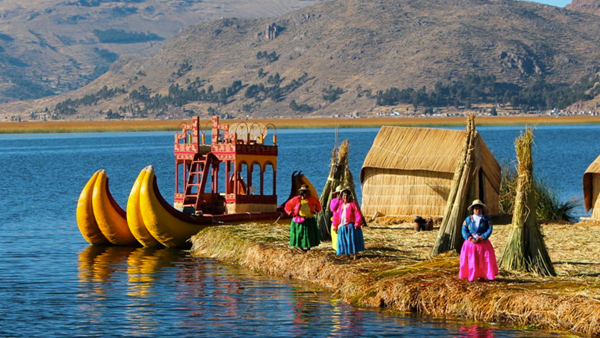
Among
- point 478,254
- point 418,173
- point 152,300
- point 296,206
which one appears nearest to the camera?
point 478,254

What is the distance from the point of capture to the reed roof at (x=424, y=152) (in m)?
25.4

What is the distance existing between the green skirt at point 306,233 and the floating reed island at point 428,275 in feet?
0.65

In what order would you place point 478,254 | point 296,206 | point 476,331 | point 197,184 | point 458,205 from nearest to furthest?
point 476,331, point 478,254, point 458,205, point 296,206, point 197,184

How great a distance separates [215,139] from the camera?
25547 mm

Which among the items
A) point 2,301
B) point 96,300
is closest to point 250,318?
point 96,300

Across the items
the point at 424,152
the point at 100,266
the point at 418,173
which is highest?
the point at 424,152

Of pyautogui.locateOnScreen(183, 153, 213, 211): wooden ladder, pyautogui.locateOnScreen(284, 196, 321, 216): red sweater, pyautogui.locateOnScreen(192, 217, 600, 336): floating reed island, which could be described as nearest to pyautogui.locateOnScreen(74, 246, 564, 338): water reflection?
pyautogui.locateOnScreen(192, 217, 600, 336): floating reed island

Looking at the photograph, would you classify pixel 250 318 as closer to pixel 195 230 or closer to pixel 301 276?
pixel 301 276

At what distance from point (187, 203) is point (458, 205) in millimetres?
9103

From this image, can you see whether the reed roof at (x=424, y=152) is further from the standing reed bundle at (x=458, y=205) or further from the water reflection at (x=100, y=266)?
the standing reed bundle at (x=458, y=205)

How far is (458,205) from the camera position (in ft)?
60.5

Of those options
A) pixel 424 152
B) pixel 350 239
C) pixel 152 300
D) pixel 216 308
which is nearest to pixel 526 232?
pixel 350 239

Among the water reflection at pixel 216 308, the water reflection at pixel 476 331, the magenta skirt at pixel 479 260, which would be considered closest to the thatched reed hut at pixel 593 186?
the water reflection at pixel 216 308

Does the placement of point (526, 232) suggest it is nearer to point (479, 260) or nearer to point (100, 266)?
point (479, 260)
